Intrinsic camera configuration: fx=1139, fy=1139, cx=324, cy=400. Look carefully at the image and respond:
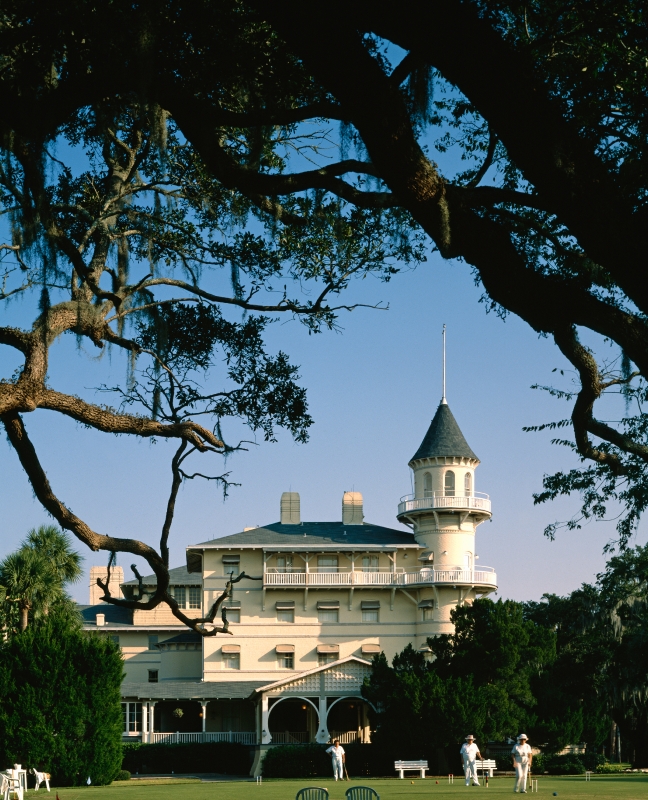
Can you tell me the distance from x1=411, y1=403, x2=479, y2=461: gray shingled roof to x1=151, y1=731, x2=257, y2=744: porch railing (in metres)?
17.1

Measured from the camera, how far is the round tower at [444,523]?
59688 mm

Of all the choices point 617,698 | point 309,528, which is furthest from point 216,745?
point 617,698

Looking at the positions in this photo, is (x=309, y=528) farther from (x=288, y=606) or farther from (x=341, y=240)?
(x=341, y=240)

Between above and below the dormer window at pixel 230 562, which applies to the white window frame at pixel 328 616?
below

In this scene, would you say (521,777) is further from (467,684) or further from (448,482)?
(448,482)

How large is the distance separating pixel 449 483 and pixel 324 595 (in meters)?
9.00

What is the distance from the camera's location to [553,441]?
41.2 feet

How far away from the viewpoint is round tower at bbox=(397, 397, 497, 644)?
59688 millimetres

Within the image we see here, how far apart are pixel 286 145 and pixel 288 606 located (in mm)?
51702

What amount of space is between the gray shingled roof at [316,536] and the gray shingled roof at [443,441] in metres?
4.62

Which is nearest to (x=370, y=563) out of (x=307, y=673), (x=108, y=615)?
(x=307, y=673)

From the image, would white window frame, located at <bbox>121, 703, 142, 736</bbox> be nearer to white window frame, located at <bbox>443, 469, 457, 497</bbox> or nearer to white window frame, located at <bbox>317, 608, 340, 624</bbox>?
white window frame, located at <bbox>317, 608, 340, 624</bbox>

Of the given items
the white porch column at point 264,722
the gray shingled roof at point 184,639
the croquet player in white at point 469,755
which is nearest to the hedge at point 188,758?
the white porch column at point 264,722

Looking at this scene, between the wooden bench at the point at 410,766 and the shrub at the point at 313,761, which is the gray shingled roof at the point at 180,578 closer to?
the shrub at the point at 313,761
